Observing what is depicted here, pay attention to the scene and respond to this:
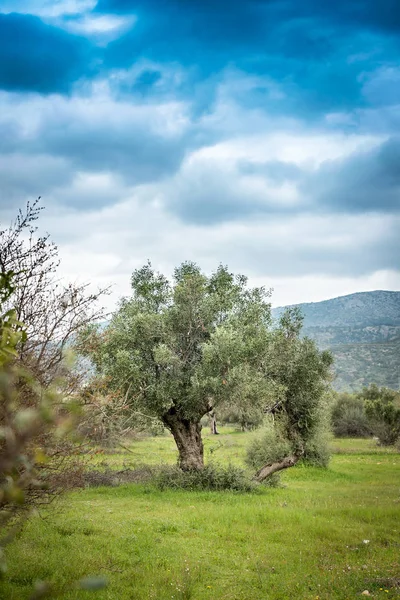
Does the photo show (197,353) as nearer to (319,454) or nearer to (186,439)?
(186,439)

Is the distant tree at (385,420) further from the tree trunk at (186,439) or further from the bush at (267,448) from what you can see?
the tree trunk at (186,439)

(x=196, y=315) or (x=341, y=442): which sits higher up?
(x=196, y=315)

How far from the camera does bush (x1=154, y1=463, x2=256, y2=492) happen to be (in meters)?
22.7

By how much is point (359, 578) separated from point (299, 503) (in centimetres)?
968

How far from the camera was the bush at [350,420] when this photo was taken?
62531mm

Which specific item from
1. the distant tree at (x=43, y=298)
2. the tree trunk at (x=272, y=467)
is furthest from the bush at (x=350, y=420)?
the distant tree at (x=43, y=298)

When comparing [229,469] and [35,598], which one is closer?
[35,598]

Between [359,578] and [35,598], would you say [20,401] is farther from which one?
[359,578]

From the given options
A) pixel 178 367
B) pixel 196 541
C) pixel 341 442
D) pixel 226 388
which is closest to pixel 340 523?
pixel 196 541

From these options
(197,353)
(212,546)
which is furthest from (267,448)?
(212,546)

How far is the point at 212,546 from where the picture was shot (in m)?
13.2

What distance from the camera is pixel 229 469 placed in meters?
23.2

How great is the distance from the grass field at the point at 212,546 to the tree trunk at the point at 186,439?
2.52 m

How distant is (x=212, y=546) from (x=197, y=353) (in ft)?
35.8
